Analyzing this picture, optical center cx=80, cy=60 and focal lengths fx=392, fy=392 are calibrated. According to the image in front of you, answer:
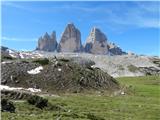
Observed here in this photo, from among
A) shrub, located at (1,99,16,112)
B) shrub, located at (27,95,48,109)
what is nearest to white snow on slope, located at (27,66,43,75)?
shrub, located at (27,95,48,109)

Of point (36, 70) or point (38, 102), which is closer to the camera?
point (38, 102)

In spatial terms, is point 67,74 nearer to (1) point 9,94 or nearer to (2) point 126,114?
(1) point 9,94

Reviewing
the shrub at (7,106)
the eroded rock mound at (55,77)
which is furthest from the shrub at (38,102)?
the eroded rock mound at (55,77)

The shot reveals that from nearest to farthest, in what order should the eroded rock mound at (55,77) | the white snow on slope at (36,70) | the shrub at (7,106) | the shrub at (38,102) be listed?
1. the shrub at (7,106)
2. the shrub at (38,102)
3. the eroded rock mound at (55,77)
4. the white snow on slope at (36,70)

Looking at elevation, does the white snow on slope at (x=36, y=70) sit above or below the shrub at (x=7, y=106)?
above

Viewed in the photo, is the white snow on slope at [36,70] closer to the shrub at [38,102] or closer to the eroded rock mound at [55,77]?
the eroded rock mound at [55,77]

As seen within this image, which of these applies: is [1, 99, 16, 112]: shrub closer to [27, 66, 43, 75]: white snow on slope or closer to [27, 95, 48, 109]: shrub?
[27, 95, 48, 109]: shrub

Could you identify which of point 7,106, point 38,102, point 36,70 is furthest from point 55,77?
point 7,106

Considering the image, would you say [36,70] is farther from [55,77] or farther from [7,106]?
[7,106]

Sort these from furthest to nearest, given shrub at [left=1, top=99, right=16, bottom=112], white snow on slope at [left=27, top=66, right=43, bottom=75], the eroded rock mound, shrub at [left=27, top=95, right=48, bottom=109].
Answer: white snow on slope at [left=27, top=66, right=43, bottom=75]
the eroded rock mound
shrub at [left=27, top=95, right=48, bottom=109]
shrub at [left=1, top=99, right=16, bottom=112]

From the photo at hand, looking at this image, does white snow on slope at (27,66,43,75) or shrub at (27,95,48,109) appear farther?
white snow on slope at (27,66,43,75)

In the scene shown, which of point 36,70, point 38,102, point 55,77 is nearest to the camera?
point 38,102

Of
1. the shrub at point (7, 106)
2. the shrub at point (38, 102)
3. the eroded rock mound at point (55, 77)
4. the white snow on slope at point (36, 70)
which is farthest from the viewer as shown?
the white snow on slope at point (36, 70)

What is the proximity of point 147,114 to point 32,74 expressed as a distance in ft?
111
